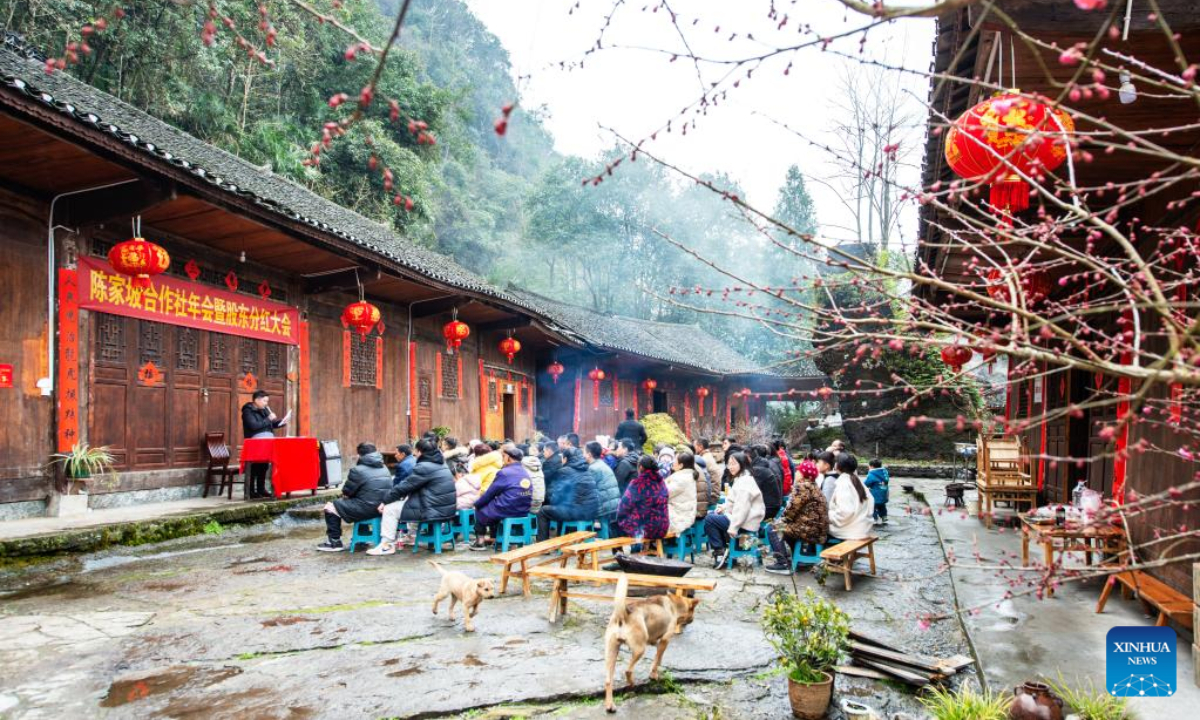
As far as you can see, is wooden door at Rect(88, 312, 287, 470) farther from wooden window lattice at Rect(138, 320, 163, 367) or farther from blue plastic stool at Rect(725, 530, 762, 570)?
blue plastic stool at Rect(725, 530, 762, 570)

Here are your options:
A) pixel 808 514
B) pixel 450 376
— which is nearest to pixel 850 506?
pixel 808 514

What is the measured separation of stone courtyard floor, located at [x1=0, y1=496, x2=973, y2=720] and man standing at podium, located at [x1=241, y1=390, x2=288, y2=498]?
2341 mm

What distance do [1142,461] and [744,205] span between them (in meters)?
5.32

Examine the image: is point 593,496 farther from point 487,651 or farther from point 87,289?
point 87,289

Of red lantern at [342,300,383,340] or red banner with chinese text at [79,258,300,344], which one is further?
red lantern at [342,300,383,340]

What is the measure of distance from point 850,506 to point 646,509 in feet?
A: 6.05

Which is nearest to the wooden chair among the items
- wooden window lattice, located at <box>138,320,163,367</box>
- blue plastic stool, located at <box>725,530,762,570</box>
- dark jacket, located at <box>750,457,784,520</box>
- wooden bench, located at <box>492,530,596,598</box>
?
wooden window lattice, located at <box>138,320,163,367</box>

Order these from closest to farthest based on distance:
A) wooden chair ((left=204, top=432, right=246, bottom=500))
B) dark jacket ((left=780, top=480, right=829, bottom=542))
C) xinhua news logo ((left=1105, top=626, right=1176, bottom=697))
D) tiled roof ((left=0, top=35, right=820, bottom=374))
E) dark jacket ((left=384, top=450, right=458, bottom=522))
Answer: xinhua news logo ((left=1105, top=626, right=1176, bottom=697)) → tiled roof ((left=0, top=35, right=820, bottom=374)) → dark jacket ((left=780, top=480, right=829, bottom=542)) → dark jacket ((left=384, top=450, right=458, bottom=522)) → wooden chair ((left=204, top=432, right=246, bottom=500))

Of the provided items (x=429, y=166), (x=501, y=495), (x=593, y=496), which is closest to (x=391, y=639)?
(x=501, y=495)

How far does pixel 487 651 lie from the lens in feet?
14.5

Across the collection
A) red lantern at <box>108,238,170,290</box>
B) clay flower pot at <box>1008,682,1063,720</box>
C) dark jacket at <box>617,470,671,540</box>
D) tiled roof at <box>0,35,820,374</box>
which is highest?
tiled roof at <box>0,35,820,374</box>

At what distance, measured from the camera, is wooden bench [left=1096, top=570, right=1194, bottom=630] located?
420 cm

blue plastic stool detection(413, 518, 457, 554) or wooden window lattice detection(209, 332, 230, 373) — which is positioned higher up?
wooden window lattice detection(209, 332, 230, 373)

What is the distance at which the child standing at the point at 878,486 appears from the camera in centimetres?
995
